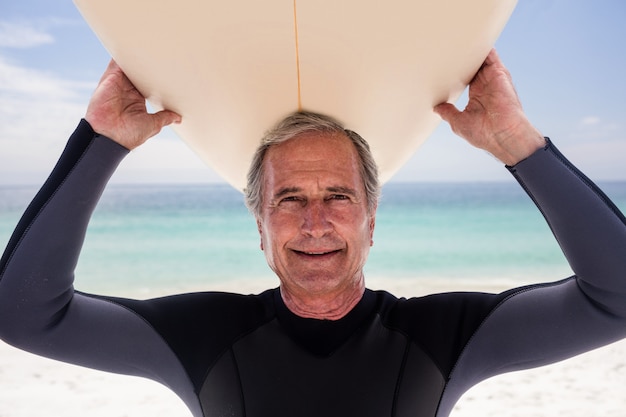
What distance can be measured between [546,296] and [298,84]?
0.71 m

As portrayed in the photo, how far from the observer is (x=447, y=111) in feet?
4.87

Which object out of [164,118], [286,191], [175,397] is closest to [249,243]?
[175,397]

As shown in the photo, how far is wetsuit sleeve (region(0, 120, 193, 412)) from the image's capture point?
1258 millimetres

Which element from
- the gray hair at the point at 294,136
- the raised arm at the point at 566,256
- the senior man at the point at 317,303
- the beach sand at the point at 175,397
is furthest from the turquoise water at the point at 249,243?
the raised arm at the point at 566,256

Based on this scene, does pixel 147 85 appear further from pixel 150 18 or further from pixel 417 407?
pixel 417 407

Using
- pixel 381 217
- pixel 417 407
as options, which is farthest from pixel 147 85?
pixel 381 217

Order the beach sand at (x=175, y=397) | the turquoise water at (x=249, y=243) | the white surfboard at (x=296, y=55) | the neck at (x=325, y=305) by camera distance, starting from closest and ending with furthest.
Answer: the white surfboard at (x=296, y=55)
the neck at (x=325, y=305)
the beach sand at (x=175, y=397)
the turquoise water at (x=249, y=243)

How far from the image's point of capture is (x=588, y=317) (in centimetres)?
125

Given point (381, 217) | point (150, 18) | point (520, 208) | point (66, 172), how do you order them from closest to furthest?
point (150, 18)
point (66, 172)
point (381, 217)
point (520, 208)

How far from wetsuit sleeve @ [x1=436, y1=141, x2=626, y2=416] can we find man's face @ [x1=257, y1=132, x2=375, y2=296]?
343 mm

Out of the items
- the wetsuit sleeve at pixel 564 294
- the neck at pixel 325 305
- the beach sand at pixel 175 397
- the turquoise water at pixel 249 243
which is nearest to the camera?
the wetsuit sleeve at pixel 564 294

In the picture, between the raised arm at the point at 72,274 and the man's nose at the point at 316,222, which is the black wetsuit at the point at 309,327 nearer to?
the raised arm at the point at 72,274

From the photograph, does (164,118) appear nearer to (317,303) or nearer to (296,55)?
(296,55)

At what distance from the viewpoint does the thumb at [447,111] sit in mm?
1463
